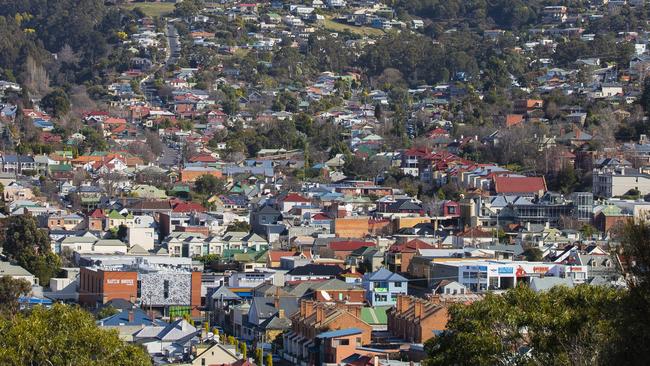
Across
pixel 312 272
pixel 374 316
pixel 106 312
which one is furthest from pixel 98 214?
pixel 374 316

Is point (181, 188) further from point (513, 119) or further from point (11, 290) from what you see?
point (11, 290)

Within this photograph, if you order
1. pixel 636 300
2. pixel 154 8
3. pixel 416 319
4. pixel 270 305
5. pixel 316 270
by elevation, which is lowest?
pixel 154 8

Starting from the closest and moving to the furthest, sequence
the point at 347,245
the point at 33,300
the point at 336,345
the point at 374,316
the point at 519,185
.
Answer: the point at 336,345, the point at 374,316, the point at 33,300, the point at 347,245, the point at 519,185

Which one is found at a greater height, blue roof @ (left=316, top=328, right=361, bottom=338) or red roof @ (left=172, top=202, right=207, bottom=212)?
blue roof @ (left=316, top=328, right=361, bottom=338)

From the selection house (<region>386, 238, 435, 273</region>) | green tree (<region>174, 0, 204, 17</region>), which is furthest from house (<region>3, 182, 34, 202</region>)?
green tree (<region>174, 0, 204, 17</region>)

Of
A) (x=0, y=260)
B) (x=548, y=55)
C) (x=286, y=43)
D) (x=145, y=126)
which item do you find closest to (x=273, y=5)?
(x=286, y=43)

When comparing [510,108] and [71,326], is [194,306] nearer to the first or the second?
[71,326]

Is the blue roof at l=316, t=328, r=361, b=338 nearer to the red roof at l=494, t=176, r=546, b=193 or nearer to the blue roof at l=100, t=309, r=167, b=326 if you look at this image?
the blue roof at l=100, t=309, r=167, b=326
